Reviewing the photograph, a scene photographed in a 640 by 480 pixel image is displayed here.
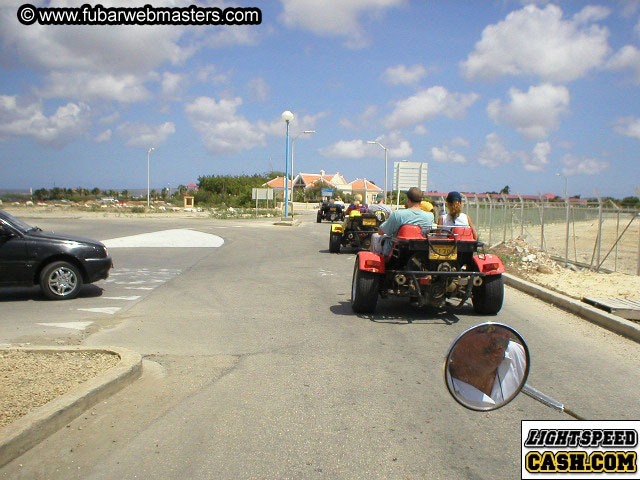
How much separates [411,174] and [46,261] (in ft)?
73.9

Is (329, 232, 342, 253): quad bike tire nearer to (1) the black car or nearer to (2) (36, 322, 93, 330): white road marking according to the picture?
(1) the black car

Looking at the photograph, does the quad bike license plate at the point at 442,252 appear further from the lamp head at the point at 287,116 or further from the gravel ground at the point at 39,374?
the lamp head at the point at 287,116

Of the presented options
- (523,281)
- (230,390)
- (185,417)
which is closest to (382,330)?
(230,390)

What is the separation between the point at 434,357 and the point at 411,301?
2303 millimetres

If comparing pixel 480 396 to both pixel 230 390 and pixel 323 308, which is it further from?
pixel 323 308

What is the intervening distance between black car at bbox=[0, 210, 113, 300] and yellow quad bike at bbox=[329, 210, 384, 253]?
9277 millimetres

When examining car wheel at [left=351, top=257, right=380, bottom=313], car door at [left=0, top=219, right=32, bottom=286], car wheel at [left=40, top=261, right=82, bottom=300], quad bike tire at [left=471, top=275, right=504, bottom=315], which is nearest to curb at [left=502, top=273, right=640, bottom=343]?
quad bike tire at [left=471, top=275, right=504, bottom=315]

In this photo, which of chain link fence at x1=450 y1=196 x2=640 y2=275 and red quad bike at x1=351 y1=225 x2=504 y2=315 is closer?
red quad bike at x1=351 y1=225 x2=504 y2=315

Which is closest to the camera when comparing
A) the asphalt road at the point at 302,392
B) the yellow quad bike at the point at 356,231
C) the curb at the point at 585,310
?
the asphalt road at the point at 302,392

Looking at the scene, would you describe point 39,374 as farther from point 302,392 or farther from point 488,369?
point 488,369

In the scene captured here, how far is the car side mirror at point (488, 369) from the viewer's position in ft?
7.55

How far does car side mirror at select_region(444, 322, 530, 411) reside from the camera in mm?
2301

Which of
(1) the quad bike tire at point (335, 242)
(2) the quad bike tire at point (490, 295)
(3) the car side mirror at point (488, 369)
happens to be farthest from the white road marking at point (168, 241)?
(3) the car side mirror at point (488, 369)

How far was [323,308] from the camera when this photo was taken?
378 inches
